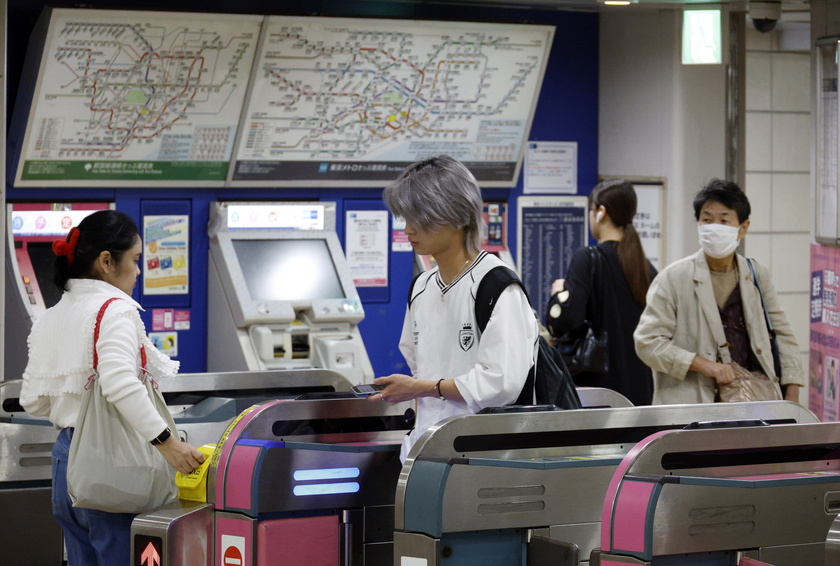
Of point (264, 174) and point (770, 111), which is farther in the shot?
point (770, 111)

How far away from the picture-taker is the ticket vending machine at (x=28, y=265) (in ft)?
21.8

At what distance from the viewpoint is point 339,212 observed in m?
7.80

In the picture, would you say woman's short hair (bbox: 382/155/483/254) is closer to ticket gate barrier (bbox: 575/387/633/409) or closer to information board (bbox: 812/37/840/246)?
ticket gate barrier (bbox: 575/387/633/409)

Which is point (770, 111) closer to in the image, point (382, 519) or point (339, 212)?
point (339, 212)

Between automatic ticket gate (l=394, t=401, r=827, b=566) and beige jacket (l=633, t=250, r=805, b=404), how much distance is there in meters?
1.16

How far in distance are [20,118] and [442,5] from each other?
2.58 m

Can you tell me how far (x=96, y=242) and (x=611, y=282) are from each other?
273cm

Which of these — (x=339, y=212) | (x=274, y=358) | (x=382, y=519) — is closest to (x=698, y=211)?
(x=382, y=519)

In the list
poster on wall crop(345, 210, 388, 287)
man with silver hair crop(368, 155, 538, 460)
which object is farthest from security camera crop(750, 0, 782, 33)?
man with silver hair crop(368, 155, 538, 460)

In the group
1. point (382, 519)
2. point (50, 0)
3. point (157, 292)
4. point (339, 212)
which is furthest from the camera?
point (339, 212)

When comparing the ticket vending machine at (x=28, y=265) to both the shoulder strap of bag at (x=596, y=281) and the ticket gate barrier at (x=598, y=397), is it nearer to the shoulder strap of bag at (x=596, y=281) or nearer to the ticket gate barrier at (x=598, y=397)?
the shoulder strap of bag at (x=596, y=281)

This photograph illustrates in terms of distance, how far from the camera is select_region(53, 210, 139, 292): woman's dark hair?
151 inches

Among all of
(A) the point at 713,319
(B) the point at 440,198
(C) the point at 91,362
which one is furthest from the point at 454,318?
(A) the point at 713,319

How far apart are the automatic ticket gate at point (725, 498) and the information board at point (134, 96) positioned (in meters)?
4.29
